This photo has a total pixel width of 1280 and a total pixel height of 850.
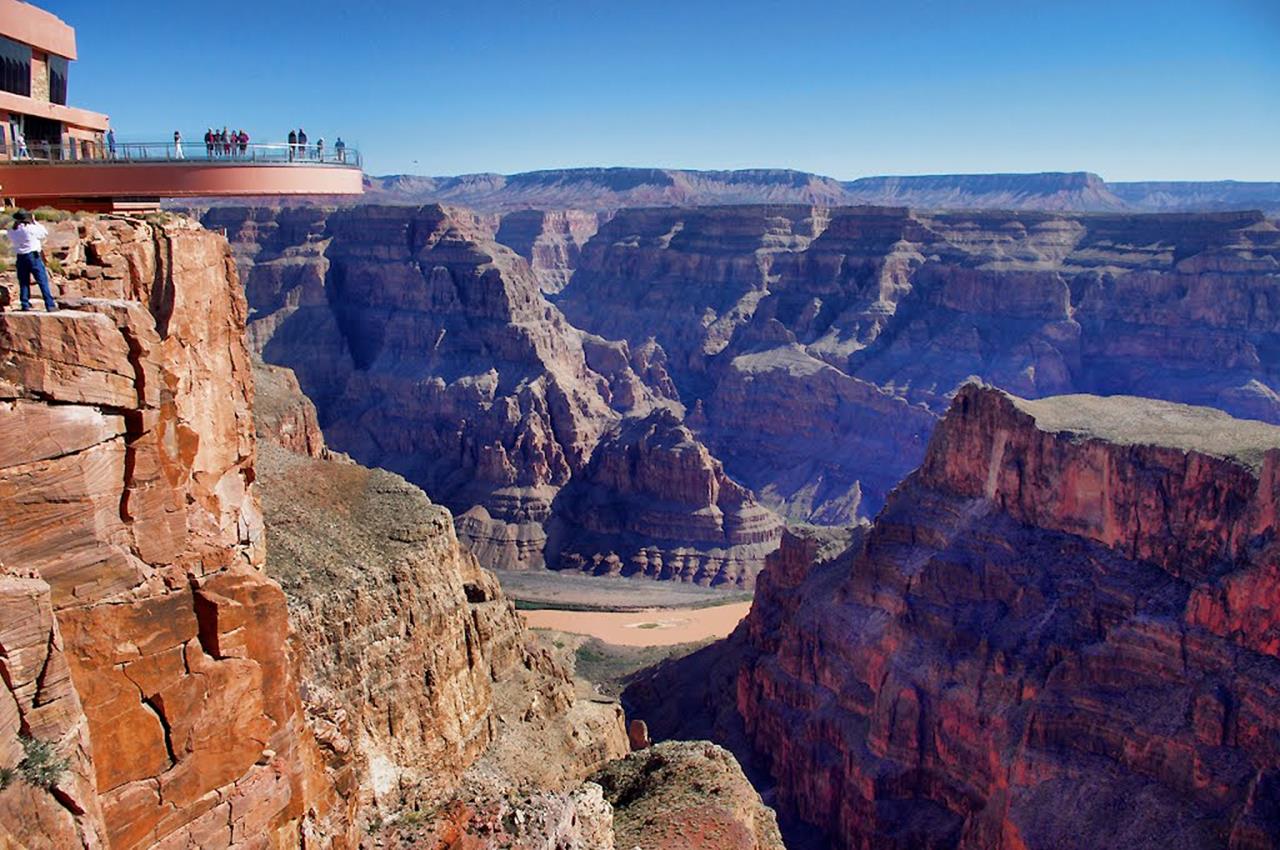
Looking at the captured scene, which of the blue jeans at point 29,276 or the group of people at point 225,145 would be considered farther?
the group of people at point 225,145

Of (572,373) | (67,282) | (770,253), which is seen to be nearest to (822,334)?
(770,253)

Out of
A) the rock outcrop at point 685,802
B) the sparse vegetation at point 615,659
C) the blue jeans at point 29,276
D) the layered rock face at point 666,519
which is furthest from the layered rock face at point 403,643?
the layered rock face at point 666,519

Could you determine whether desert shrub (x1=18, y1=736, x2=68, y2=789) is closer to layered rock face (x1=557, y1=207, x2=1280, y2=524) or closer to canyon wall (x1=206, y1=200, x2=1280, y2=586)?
canyon wall (x1=206, y1=200, x2=1280, y2=586)

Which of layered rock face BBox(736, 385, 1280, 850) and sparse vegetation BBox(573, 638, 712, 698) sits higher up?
layered rock face BBox(736, 385, 1280, 850)

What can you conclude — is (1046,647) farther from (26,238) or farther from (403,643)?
(26,238)

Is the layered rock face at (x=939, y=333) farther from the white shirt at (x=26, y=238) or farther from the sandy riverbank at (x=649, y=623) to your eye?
the white shirt at (x=26, y=238)

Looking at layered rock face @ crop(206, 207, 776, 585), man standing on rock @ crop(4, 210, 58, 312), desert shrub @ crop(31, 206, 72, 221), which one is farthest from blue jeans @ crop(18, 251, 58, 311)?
layered rock face @ crop(206, 207, 776, 585)
